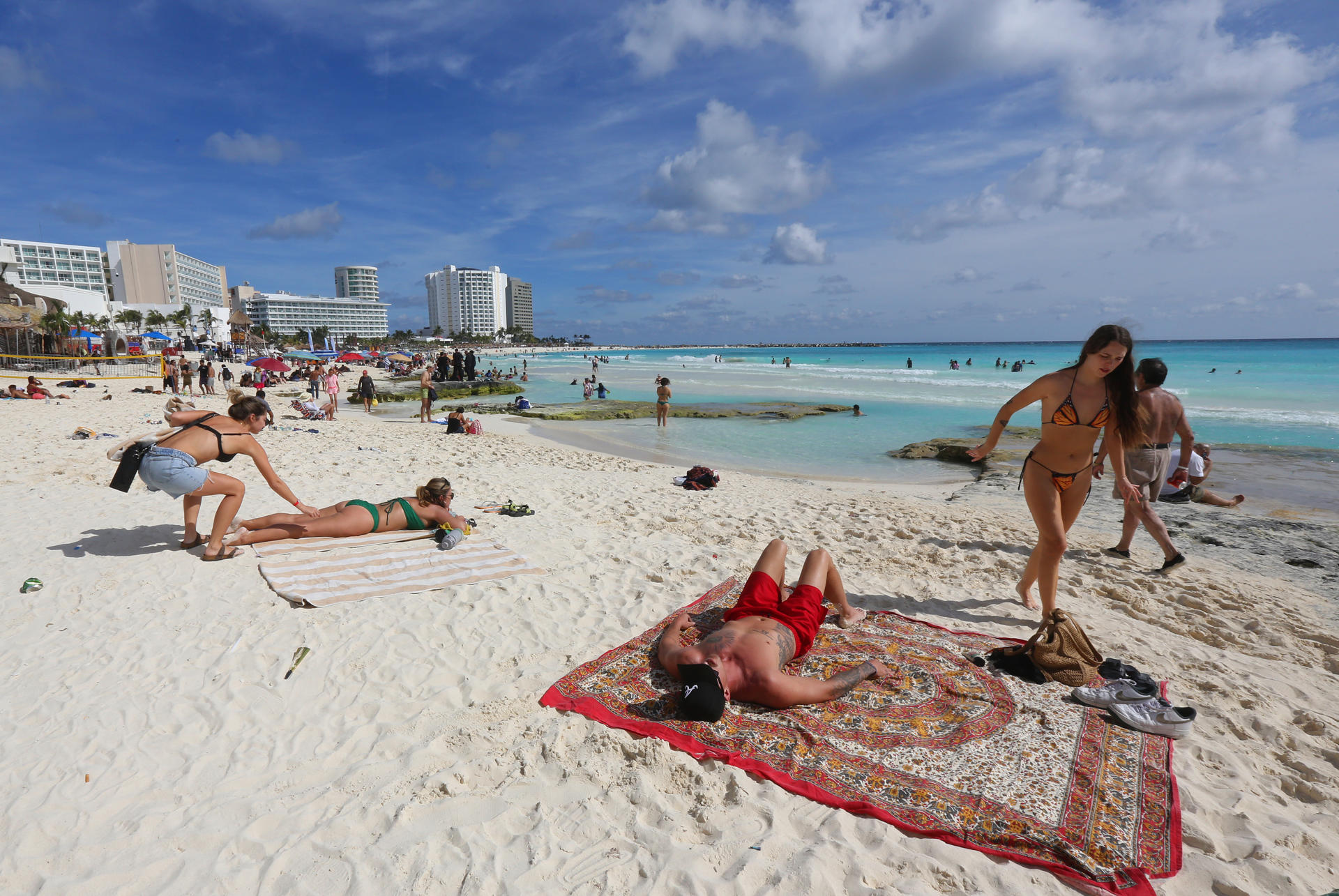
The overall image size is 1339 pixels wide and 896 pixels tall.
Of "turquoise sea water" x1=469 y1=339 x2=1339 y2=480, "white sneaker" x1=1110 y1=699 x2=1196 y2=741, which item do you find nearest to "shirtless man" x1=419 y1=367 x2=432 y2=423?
"turquoise sea water" x1=469 y1=339 x2=1339 y2=480

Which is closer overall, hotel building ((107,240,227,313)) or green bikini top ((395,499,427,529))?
green bikini top ((395,499,427,529))

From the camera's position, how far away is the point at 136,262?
109m

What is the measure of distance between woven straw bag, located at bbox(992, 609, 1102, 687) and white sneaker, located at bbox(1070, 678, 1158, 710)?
0.45ft

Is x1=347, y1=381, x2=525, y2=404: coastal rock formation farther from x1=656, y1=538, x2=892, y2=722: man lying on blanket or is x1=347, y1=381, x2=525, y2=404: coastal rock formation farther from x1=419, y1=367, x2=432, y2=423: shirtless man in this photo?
x1=656, y1=538, x2=892, y2=722: man lying on blanket

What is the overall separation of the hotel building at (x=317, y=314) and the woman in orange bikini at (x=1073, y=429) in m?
168

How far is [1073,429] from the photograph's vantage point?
3.87m

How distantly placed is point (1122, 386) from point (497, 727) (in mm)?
4174

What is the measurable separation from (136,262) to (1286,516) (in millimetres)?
149201

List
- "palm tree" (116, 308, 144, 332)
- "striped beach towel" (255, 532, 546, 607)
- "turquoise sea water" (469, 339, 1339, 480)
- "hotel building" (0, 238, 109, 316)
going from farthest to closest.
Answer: "hotel building" (0, 238, 109, 316) → "palm tree" (116, 308, 144, 332) → "turquoise sea water" (469, 339, 1339, 480) → "striped beach towel" (255, 532, 546, 607)

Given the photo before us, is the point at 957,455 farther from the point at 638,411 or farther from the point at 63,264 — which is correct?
the point at 63,264

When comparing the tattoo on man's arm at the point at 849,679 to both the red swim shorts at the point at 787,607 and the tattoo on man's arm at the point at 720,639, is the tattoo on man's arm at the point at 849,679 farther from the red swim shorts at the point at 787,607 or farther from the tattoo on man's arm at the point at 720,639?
the tattoo on man's arm at the point at 720,639

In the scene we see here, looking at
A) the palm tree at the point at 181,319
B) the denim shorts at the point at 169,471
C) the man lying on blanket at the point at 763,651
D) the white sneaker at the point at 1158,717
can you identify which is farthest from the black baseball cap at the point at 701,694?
the palm tree at the point at 181,319

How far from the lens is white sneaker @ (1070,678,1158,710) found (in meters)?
3.19

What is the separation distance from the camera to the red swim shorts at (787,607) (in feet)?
12.0
